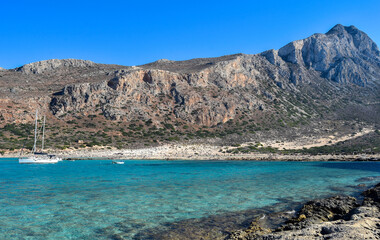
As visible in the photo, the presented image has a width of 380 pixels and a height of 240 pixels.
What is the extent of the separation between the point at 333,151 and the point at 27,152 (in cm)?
6558

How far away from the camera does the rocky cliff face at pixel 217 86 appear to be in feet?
277

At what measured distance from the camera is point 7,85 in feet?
296

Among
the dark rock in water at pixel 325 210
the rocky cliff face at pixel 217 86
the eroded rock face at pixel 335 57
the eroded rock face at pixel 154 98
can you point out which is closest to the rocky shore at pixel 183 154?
the rocky cliff face at pixel 217 86

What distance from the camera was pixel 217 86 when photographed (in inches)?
3824

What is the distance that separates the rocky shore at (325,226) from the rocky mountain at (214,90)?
222 feet

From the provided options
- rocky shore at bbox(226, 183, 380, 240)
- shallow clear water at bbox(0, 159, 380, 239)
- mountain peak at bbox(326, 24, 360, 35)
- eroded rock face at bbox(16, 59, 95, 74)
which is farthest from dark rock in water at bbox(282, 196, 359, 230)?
mountain peak at bbox(326, 24, 360, 35)

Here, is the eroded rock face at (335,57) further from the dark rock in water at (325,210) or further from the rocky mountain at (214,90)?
the dark rock in water at (325,210)

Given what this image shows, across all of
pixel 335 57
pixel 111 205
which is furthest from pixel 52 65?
pixel 335 57

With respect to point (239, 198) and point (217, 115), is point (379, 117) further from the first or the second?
point (239, 198)

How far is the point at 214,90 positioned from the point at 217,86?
289 cm

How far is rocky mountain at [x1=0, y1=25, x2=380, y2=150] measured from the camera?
82500mm

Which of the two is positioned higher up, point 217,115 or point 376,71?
point 376,71

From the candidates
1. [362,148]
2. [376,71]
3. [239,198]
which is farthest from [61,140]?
[376,71]

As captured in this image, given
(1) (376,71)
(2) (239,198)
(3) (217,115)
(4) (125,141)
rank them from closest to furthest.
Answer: (2) (239,198) → (4) (125,141) → (3) (217,115) → (1) (376,71)
